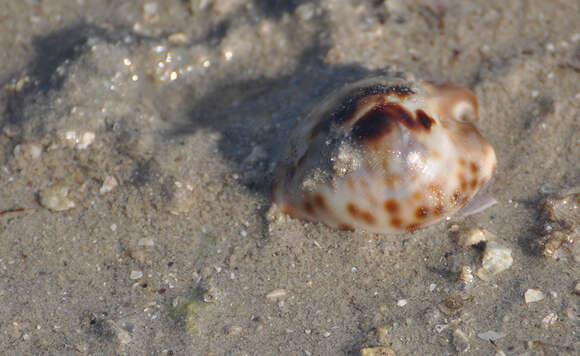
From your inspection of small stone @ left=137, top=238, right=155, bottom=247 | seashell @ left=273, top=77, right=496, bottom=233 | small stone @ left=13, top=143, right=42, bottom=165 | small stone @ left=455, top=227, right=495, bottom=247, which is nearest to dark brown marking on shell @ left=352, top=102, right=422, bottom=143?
seashell @ left=273, top=77, right=496, bottom=233

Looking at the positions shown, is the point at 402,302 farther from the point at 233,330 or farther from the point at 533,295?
the point at 233,330

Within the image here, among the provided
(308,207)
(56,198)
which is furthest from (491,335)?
(56,198)

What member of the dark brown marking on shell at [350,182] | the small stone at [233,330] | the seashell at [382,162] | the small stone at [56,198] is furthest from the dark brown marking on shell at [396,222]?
the small stone at [56,198]

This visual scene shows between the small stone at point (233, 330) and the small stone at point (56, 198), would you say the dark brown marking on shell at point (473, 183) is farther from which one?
the small stone at point (56, 198)

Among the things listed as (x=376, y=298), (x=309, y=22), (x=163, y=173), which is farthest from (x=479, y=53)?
(x=163, y=173)

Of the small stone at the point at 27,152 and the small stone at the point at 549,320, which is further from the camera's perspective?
the small stone at the point at 27,152
